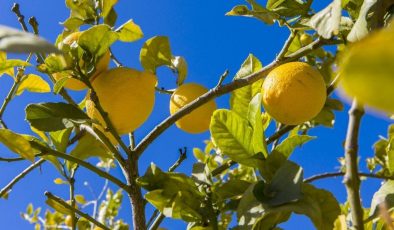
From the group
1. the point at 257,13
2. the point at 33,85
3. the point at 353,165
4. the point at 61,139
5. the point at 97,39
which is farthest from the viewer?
the point at 33,85

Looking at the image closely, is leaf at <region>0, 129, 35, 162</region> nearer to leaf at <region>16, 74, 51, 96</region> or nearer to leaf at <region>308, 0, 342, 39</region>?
leaf at <region>16, 74, 51, 96</region>

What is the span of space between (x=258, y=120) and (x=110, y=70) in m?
0.44

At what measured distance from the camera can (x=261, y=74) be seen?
41.2 inches

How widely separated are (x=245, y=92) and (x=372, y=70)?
0.97 meters

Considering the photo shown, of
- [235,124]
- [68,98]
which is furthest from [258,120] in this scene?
[68,98]

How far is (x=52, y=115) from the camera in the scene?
0.96m

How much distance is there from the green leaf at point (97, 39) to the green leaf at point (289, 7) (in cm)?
36

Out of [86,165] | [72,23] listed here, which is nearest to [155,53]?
[72,23]

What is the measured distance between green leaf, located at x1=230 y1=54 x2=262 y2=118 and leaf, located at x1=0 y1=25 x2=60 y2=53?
2.44 feet

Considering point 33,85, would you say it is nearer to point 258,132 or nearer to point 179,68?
point 179,68

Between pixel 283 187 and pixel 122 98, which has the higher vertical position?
pixel 122 98

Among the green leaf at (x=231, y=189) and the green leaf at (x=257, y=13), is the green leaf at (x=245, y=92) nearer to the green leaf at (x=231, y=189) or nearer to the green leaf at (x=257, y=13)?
the green leaf at (x=257, y=13)

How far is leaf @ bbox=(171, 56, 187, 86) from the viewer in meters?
1.42

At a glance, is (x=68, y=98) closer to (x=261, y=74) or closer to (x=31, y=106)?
(x=31, y=106)
